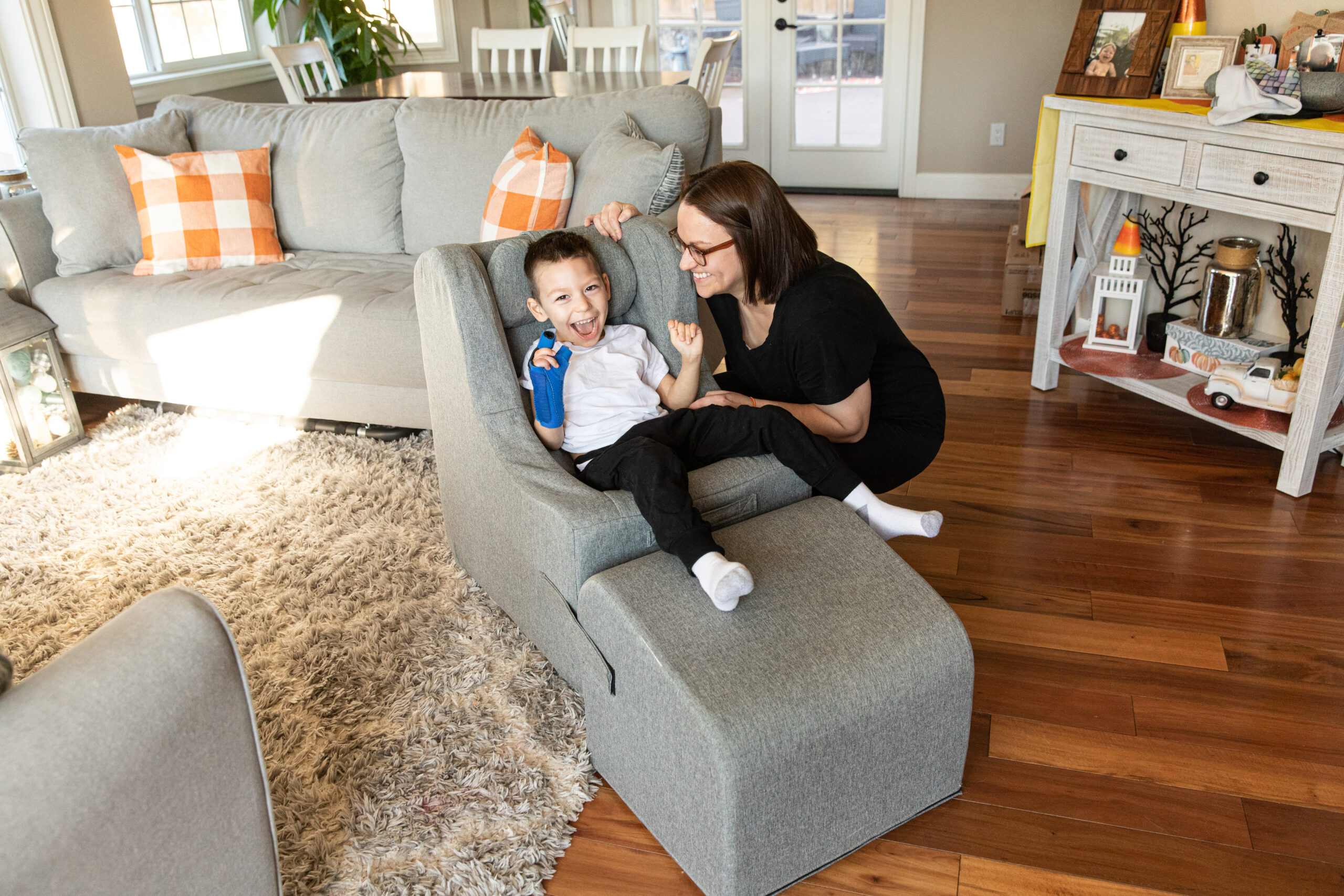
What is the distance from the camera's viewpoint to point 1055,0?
201 inches

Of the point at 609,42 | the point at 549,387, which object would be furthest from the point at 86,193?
the point at 609,42

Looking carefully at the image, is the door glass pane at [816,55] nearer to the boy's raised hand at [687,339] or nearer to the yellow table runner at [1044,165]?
the yellow table runner at [1044,165]

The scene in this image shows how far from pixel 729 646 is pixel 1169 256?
2480 mm

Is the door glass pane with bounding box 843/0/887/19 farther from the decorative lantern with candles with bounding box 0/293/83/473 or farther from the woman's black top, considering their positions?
the decorative lantern with candles with bounding box 0/293/83/473

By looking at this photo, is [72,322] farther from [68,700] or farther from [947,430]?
[947,430]

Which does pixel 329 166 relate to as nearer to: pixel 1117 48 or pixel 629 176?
pixel 629 176

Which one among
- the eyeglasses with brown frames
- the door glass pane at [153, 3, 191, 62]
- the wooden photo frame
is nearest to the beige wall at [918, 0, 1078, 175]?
the wooden photo frame

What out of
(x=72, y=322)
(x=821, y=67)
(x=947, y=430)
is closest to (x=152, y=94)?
(x=72, y=322)

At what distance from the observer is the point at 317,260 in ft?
10.6

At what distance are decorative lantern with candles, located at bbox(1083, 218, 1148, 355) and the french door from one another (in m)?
2.83

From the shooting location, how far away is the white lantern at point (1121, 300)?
3074 millimetres

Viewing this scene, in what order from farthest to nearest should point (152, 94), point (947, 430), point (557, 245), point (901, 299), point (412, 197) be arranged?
point (152, 94)
point (901, 299)
point (412, 197)
point (947, 430)
point (557, 245)

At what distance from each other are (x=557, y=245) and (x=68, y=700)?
47.5 inches

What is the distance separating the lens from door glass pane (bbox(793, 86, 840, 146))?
5836 mm
